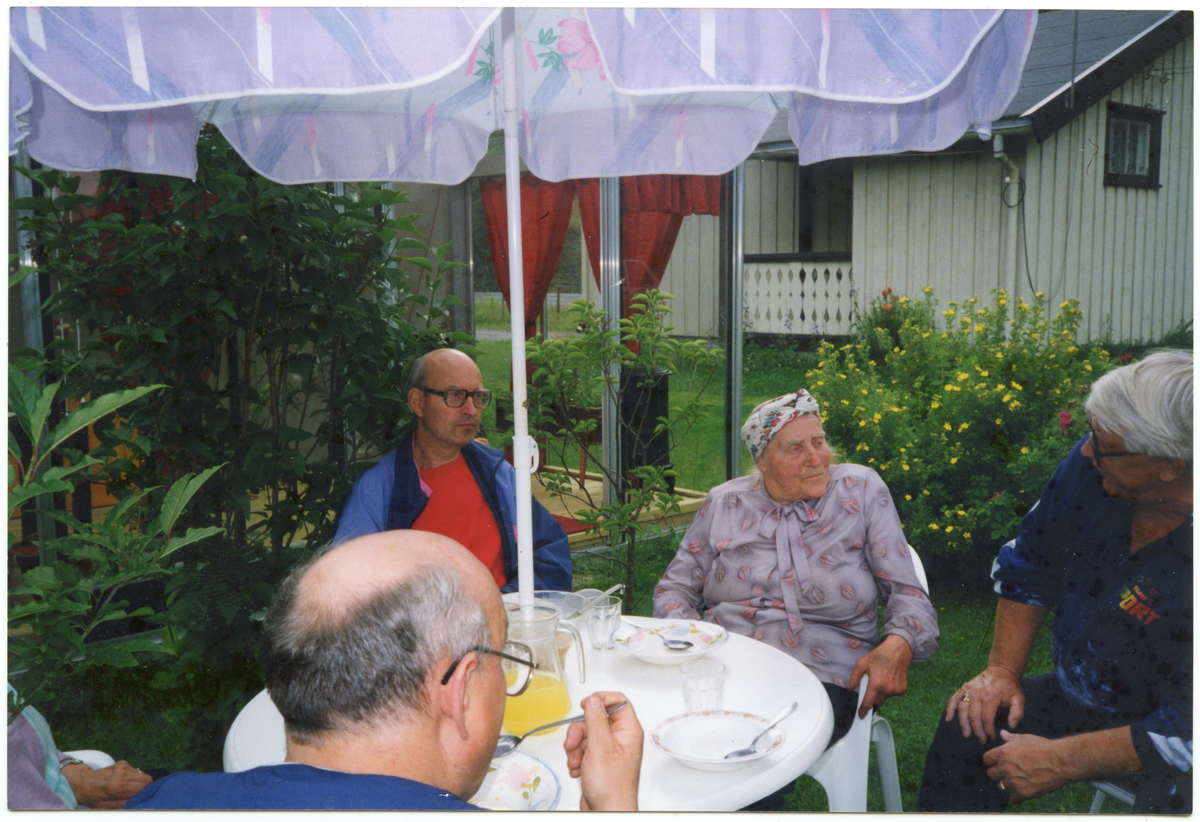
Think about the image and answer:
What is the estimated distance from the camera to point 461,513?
8.53ft

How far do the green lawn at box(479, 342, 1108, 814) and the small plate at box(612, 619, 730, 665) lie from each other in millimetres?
784

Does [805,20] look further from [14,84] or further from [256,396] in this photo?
[256,396]

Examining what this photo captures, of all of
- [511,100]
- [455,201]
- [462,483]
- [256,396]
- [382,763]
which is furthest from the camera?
[455,201]

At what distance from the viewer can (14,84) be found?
1863 mm

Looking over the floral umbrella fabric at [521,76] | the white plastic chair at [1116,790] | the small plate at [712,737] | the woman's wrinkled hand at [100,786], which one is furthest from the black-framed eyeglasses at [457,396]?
the white plastic chair at [1116,790]

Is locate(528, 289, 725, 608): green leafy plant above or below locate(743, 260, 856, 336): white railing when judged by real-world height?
below

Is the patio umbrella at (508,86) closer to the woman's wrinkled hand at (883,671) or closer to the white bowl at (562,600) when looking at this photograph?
the white bowl at (562,600)

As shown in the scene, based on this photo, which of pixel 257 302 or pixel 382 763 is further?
pixel 257 302

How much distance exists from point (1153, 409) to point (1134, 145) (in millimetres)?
938

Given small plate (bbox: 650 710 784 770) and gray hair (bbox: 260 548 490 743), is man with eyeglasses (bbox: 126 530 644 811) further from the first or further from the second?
small plate (bbox: 650 710 784 770)

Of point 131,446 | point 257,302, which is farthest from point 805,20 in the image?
point 131,446

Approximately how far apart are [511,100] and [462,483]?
1224mm

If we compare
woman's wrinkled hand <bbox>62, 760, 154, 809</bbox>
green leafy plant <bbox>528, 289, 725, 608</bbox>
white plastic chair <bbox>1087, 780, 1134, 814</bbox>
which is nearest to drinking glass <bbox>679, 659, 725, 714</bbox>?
white plastic chair <bbox>1087, 780, 1134, 814</bbox>

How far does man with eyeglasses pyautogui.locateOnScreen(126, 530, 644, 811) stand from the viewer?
1.00 metres
